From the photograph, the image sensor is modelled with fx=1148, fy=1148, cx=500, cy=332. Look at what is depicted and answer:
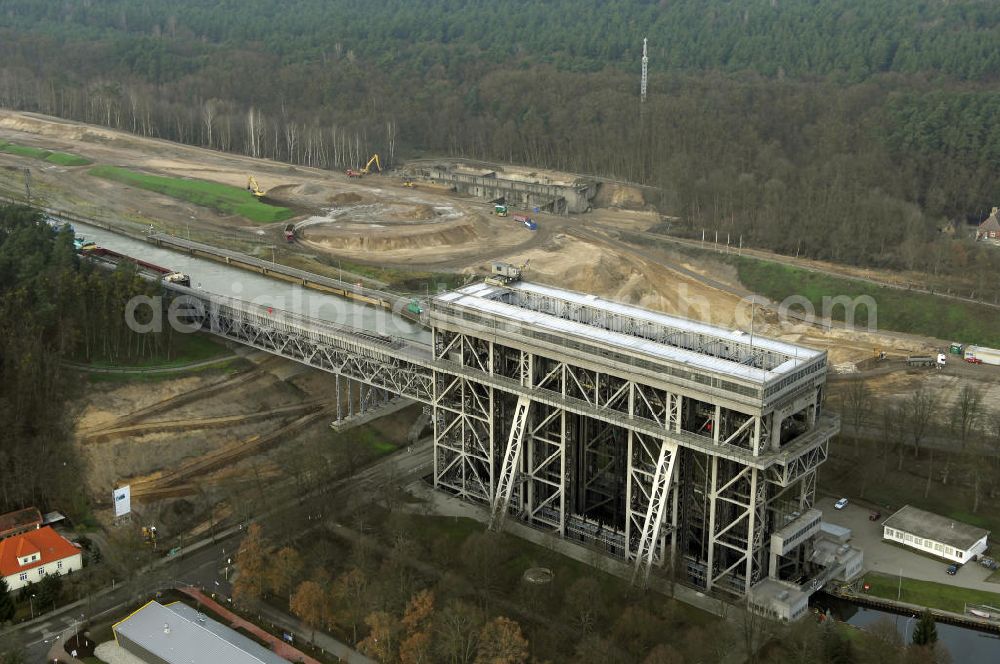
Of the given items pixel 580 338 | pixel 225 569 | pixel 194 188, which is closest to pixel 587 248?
pixel 194 188

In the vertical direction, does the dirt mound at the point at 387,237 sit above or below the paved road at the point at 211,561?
above

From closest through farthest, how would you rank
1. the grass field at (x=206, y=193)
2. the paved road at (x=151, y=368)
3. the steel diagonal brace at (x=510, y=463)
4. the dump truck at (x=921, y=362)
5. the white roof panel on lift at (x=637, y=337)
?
the white roof panel on lift at (x=637, y=337)
the steel diagonal brace at (x=510, y=463)
the paved road at (x=151, y=368)
the dump truck at (x=921, y=362)
the grass field at (x=206, y=193)

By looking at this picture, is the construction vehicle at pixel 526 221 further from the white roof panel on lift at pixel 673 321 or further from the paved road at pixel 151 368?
the white roof panel on lift at pixel 673 321

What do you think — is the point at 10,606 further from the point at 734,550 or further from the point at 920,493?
the point at 920,493

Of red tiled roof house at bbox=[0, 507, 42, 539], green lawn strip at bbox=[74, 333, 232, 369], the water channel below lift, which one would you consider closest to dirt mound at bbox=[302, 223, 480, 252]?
green lawn strip at bbox=[74, 333, 232, 369]

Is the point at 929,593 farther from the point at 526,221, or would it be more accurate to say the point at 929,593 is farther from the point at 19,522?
the point at 526,221

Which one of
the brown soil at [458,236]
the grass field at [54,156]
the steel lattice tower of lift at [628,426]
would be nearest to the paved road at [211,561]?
the steel lattice tower of lift at [628,426]
